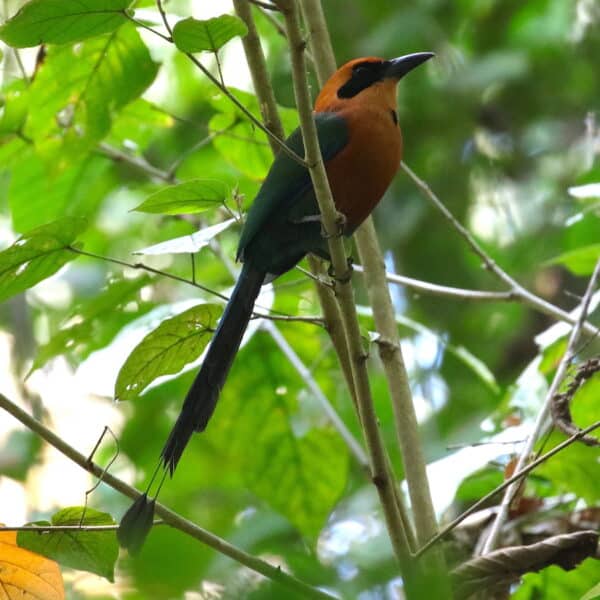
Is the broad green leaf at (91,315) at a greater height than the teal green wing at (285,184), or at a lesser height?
lesser

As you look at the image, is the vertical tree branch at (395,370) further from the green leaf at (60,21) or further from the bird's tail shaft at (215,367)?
the green leaf at (60,21)

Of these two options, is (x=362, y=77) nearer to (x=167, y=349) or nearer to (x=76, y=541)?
(x=167, y=349)

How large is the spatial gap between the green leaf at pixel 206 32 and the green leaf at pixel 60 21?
10 centimetres

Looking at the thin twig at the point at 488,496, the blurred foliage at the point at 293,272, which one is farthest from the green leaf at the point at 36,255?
the thin twig at the point at 488,496

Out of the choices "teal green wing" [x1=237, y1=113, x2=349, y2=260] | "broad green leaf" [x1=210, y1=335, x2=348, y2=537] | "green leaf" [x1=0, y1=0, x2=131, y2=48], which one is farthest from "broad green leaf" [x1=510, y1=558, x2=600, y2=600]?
"green leaf" [x1=0, y1=0, x2=131, y2=48]

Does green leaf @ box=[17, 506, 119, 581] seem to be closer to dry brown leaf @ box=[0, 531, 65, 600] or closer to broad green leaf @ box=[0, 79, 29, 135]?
dry brown leaf @ box=[0, 531, 65, 600]

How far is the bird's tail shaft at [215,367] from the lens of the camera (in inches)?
77.7

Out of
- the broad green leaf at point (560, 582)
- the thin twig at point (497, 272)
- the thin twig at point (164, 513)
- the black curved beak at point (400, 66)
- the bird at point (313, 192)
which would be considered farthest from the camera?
the black curved beak at point (400, 66)

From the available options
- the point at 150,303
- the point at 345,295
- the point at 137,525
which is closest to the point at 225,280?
the point at 150,303

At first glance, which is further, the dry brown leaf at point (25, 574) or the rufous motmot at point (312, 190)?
the rufous motmot at point (312, 190)

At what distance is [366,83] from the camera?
3.04 m

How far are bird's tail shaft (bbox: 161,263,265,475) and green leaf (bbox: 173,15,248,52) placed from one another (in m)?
0.71

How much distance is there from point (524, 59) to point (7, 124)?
9.09 ft

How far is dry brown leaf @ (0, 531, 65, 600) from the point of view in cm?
168
